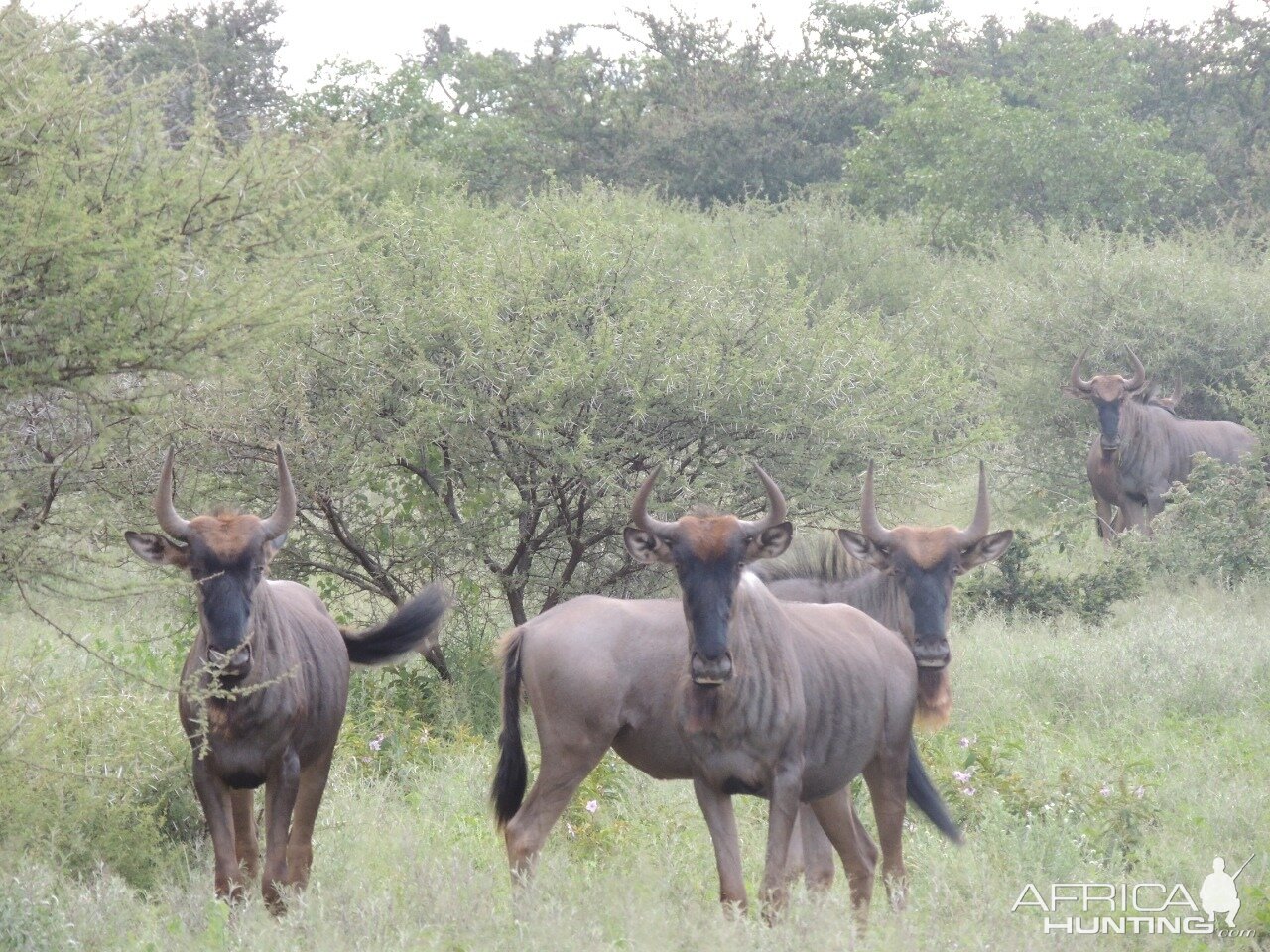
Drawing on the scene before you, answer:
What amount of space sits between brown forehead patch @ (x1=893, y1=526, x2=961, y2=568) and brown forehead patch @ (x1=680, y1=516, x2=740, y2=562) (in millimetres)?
1529

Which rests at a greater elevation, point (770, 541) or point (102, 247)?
point (102, 247)

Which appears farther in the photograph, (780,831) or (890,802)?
(890,802)

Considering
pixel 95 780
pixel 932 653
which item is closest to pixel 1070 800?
pixel 932 653

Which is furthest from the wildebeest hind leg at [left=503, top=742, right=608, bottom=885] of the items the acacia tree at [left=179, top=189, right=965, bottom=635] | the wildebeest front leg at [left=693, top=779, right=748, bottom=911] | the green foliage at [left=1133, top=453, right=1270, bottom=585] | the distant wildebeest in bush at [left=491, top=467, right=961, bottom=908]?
the green foliage at [left=1133, top=453, right=1270, bottom=585]

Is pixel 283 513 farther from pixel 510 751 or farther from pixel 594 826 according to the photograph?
pixel 594 826

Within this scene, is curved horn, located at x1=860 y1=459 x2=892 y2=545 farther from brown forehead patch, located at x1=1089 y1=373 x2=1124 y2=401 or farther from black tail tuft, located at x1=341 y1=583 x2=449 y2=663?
brown forehead patch, located at x1=1089 y1=373 x2=1124 y2=401

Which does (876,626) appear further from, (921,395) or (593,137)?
(593,137)

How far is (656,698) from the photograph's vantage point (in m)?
6.66

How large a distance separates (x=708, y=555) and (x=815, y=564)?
6.28 feet

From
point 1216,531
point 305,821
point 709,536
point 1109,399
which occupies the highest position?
point 709,536

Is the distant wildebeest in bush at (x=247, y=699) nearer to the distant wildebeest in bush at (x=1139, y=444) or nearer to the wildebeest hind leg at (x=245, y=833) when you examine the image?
the wildebeest hind leg at (x=245, y=833)

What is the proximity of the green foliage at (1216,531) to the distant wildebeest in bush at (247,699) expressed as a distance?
9.07m

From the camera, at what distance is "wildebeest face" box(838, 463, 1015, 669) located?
7418mm

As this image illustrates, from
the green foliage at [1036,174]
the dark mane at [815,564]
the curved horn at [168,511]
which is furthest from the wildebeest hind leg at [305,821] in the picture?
the green foliage at [1036,174]
